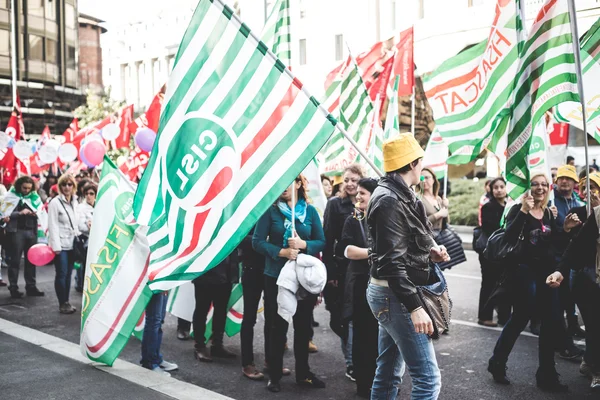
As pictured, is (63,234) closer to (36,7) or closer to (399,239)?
(399,239)

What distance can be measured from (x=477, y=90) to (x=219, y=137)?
4992mm

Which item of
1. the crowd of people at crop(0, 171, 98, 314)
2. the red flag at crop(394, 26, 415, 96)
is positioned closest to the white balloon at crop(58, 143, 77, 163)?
the crowd of people at crop(0, 171, 98, 314)

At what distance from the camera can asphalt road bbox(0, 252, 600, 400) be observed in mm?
5352

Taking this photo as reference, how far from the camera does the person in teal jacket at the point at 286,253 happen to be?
5.40 m

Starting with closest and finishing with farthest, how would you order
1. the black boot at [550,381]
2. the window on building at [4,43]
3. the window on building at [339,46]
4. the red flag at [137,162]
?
the black boot at [550,381] → the red flag at [137,162] → the window on building at [339,46] → the window on building at [4,43]

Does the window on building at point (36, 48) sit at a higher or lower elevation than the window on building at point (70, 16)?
lower

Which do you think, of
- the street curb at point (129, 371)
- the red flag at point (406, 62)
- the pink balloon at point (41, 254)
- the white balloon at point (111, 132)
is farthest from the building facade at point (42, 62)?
the street curb at point (129, 371)

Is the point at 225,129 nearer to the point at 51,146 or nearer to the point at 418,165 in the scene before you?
the point at 418,165

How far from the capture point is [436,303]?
374 cm

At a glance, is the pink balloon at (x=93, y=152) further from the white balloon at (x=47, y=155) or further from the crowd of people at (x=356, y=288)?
the crowd of people at (x=356, y=288)

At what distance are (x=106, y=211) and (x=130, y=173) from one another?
8.53 meters

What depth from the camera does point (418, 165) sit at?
154 inches

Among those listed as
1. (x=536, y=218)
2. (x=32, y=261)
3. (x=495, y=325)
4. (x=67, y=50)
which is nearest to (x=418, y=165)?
(x=536, y=218)

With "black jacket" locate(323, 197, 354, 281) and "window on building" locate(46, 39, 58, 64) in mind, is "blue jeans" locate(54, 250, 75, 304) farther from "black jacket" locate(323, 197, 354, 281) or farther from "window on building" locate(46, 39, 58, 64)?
"window on building" locate(46, 39, 58, 64)
